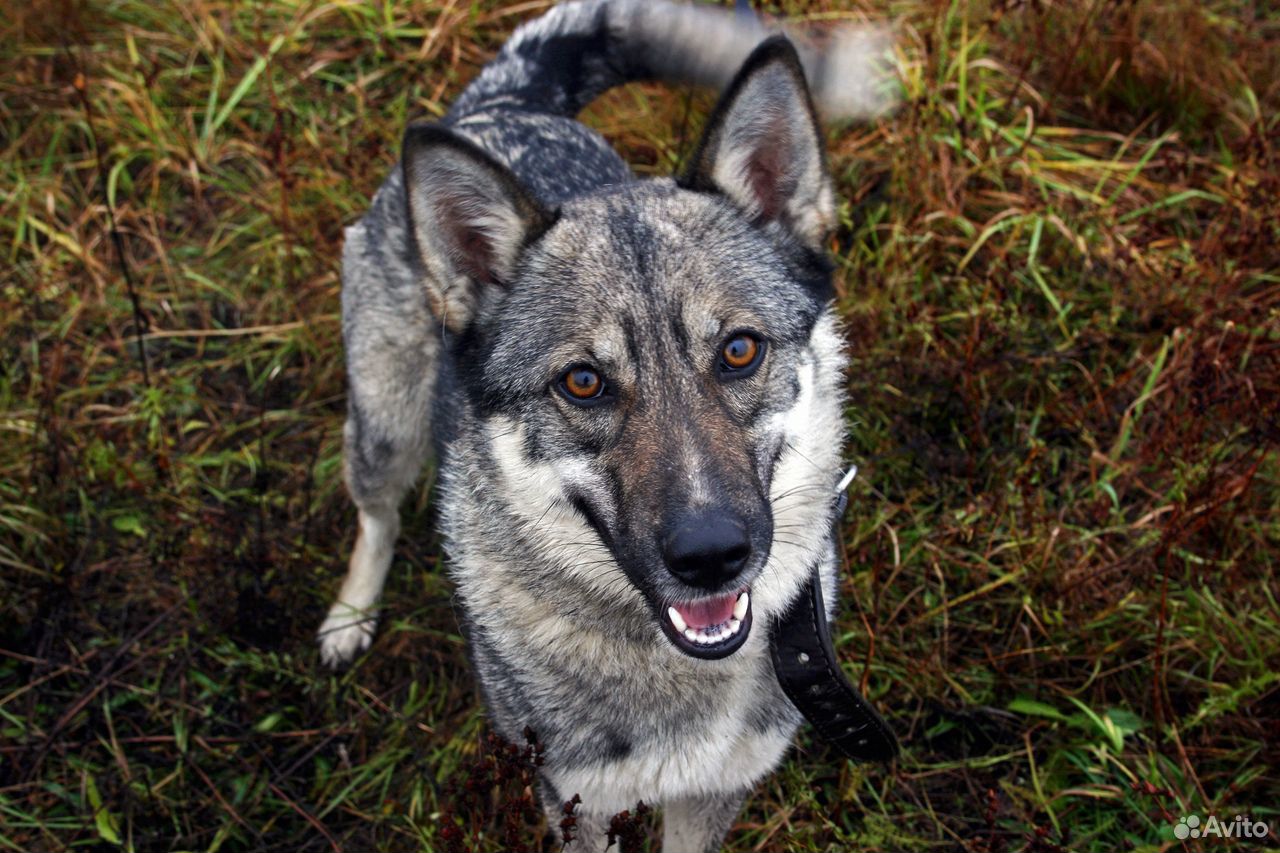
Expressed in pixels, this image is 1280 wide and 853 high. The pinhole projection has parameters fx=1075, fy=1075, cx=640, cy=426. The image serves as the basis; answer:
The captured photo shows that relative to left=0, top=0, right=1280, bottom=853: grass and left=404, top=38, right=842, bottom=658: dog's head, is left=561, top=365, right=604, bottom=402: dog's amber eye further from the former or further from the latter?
left=0, top=0, right=1280, bottom=853: grass

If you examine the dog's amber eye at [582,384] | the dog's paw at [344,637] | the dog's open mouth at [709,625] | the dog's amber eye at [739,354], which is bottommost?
the dog's paw at [344,637]

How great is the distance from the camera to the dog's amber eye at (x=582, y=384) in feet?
8.00

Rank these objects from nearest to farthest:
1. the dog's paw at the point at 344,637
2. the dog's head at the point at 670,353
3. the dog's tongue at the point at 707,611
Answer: the dog's head at the point at 670,353
the dog's tongue at the point at 707,611
the dog's paw at the point at 344,637

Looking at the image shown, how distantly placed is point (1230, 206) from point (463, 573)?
3.29 meters

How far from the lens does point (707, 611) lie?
2430 mm

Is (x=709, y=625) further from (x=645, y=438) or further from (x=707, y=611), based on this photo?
(x=645, y=438)

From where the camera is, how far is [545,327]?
99.1 inches

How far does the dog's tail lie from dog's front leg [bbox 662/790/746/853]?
2027 millimetres

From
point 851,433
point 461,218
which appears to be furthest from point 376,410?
point 851,433

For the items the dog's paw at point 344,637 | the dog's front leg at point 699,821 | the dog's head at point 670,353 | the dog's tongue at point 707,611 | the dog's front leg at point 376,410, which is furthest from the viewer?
the dog's paw at point 344,637

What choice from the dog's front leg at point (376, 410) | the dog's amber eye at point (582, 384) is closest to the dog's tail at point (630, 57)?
the dog's front leg at point (376, 410)

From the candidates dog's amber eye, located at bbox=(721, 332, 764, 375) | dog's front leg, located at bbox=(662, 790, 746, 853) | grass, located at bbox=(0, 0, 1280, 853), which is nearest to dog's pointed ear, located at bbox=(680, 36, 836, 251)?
dog's amber eye, located at bbox=(721, 332, 764, 375)

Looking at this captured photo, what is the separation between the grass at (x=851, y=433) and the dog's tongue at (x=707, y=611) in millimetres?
593

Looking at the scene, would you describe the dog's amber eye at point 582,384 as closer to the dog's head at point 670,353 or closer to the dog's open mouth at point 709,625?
the dog's head at point 670,353
